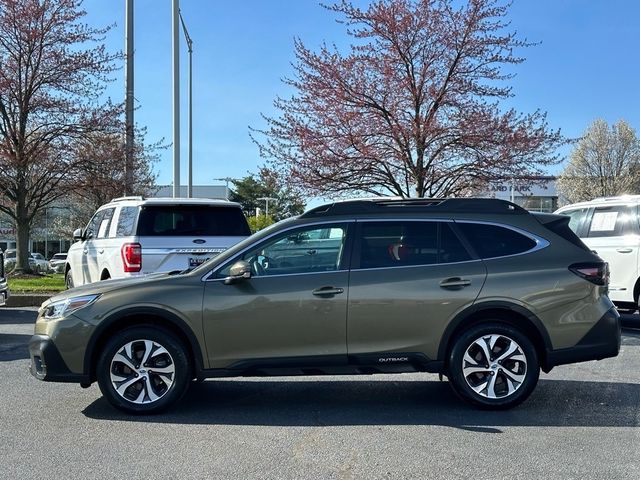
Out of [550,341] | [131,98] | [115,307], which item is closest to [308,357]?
[115,307]

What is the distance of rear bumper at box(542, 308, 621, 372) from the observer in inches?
225

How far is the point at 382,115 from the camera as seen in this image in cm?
1445

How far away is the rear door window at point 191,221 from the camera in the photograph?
8812 mm

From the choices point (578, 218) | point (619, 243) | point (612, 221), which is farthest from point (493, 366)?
point (578, 218)

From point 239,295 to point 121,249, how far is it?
371cm

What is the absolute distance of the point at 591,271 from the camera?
578cm

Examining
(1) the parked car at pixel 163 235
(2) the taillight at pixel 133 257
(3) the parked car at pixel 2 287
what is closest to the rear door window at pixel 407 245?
(1) the parked car at pixel 163 235

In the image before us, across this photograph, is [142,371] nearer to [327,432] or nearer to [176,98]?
[327,432]

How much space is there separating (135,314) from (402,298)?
227 centimetres

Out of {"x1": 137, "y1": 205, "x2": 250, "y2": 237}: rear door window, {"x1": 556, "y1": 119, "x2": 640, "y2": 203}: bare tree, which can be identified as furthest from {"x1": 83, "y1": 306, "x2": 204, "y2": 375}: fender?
{"x1": 556, "y1": 119, "x2": 640, "y2": 203}: bare tree

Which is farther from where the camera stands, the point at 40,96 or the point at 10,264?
the point at 10,264

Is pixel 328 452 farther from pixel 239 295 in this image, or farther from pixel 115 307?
pixel 115 307

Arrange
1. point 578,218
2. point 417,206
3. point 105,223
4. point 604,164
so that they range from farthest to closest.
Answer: point 604,164 < point 578,218 < point 105,223 < point 417,206

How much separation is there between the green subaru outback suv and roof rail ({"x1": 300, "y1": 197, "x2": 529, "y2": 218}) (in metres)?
0.11
